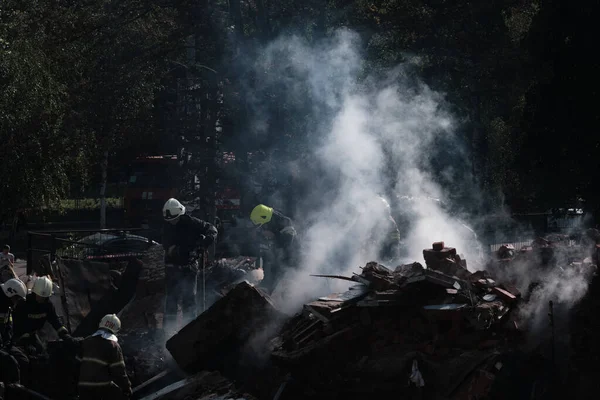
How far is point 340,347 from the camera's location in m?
9.47

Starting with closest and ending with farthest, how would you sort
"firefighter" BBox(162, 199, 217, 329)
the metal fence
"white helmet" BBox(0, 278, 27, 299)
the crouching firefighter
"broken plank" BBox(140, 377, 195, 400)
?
"broken plank" BBox(140, 377, 195, 400), the crouching firefighter, "white helmet" BBox(0, 278, 27, 299), "firefighter" BBox(162, 199, 217, 329), the metal fence

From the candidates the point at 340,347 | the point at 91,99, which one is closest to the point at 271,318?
the point at 340,347

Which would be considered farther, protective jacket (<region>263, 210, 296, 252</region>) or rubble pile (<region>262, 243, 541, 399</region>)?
protective jacket (<region>263, 210, 296, 252</region>)

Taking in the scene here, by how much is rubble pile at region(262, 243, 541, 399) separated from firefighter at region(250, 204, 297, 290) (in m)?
3.31

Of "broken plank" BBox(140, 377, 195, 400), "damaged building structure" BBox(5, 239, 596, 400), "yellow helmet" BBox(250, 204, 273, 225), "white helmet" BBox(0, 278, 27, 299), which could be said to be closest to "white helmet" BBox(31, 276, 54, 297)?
"white helmet" BBox(0, 278, 27, 299)

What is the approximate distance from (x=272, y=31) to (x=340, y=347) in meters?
14.1

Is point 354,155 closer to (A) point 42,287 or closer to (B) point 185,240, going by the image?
(B) point 185,240

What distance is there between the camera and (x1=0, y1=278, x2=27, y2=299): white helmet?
11.0m

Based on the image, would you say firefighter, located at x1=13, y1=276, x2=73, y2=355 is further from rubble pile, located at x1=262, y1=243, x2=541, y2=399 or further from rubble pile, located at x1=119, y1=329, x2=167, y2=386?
rubble pile, located at x1=262, y1=243, x2=541, y2=399

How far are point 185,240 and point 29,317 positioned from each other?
8.35 feet

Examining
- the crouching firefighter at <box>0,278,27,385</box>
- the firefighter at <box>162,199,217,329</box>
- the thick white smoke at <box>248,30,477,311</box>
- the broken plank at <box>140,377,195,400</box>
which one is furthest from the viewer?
the thick white smoke at <box>248,30,477,311</box>

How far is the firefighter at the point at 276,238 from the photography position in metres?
13.4

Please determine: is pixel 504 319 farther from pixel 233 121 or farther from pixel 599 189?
pixel 233 121

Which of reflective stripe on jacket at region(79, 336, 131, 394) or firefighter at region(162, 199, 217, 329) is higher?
firefighter at region(162, 199, 217, 329)
